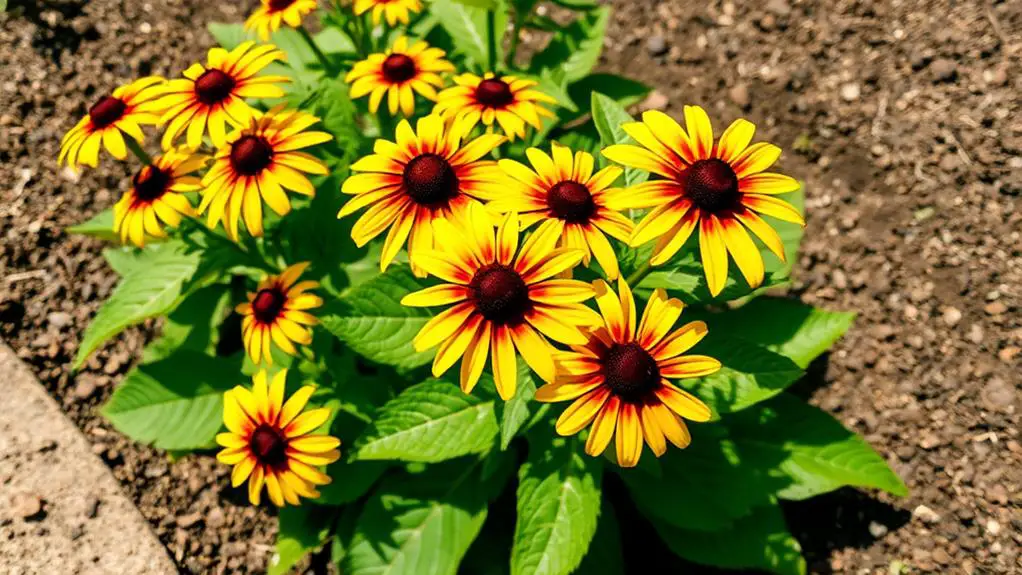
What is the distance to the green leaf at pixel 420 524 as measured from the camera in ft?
10.0

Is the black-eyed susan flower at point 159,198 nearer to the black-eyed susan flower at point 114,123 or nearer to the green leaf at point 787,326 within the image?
the black-eyed susan flower at point 114,123

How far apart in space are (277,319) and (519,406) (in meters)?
1.01

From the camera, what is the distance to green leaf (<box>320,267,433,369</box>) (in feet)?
8.80

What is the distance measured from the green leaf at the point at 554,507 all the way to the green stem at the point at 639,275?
698 millimetres

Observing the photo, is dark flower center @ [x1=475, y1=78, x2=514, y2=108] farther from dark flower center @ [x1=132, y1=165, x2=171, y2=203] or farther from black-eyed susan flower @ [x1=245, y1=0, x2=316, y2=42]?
dark flower center @ [x1=132, y1=165, x2=171, y2=203]

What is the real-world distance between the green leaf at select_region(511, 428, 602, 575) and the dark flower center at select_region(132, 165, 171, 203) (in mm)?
1658

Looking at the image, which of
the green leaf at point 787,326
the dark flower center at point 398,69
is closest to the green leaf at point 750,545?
the green leaf at point 787,326

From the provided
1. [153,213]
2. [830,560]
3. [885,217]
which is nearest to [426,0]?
[153,213]

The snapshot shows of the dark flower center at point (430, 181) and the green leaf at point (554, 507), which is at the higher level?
Result: the dark flower center at point (430, 181)

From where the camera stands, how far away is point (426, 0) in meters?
3.62

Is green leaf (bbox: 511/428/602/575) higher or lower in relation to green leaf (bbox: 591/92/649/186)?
lower

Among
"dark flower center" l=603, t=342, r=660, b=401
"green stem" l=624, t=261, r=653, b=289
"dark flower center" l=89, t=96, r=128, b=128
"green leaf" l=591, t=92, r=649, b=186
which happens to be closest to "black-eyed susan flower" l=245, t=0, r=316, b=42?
"dark flower center" l=89, t=96, r=128, b=128

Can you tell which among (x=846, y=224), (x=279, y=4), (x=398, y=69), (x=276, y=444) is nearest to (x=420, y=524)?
(x=276, y=444)

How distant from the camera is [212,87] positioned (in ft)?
8.98
